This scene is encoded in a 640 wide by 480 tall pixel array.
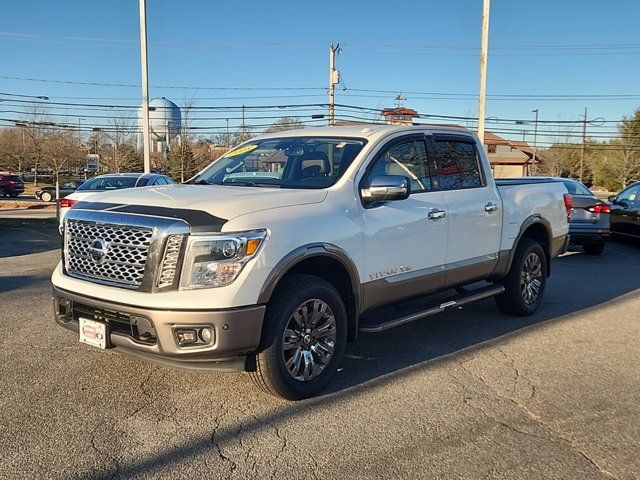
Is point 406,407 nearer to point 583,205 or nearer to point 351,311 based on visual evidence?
point 351,311

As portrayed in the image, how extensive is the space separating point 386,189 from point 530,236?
3.14 metres

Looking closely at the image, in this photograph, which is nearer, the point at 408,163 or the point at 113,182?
the point at 408,163

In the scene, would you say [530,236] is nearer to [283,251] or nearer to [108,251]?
[283,251]

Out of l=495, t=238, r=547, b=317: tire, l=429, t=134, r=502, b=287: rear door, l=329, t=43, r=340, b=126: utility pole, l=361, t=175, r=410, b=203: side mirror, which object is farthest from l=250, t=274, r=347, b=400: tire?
l=329, t=43, r=340, b=126: utility pole

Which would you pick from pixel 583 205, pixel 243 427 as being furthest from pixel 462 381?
→ pixel 583 205

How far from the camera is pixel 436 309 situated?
16.5 ft

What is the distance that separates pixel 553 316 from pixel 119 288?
5.00 m

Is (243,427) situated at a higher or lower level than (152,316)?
lower

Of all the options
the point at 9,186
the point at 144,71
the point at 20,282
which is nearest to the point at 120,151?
the point at 9,186

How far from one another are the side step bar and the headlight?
140 cm

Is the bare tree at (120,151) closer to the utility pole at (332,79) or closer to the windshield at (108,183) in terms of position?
the utility pole at (332,79)

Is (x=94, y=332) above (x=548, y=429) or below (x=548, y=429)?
above

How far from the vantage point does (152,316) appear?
346 cm

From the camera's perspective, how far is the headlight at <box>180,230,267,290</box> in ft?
11.3
